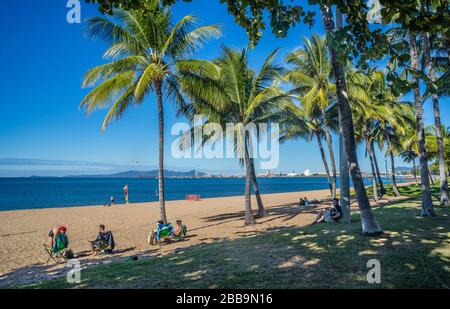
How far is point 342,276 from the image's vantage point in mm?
4434

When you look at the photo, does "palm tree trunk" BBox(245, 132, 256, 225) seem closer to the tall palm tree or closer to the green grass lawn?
the green grass lawn

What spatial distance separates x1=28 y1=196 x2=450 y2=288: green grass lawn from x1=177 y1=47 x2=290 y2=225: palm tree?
732 centimetres

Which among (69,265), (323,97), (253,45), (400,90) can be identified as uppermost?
(323,97)

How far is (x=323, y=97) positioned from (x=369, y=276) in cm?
1258

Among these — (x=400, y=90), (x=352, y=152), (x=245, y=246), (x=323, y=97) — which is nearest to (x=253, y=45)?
(x=400, y=90)

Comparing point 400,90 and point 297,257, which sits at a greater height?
point 400,90

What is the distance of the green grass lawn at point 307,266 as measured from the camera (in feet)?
14.1

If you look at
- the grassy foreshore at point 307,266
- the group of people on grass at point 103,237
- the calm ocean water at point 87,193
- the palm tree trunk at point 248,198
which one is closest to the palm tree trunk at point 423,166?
the grassy foreshore at point 307,266

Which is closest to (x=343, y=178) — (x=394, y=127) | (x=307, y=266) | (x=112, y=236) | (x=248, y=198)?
(x=307, y=266)

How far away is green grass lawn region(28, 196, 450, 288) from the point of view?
4.29m

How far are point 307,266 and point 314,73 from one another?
1563 centimetres
